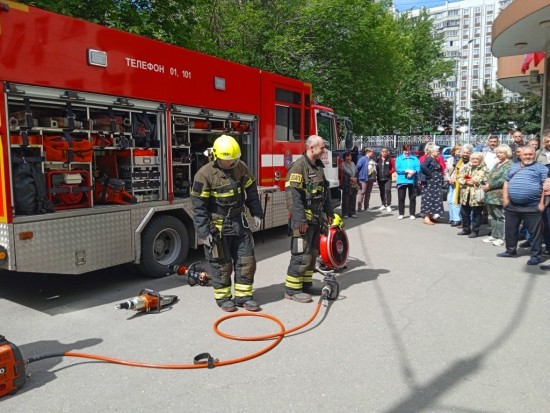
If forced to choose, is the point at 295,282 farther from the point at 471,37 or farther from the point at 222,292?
the point at 471,37

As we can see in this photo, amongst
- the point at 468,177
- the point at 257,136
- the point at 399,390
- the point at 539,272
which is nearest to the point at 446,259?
the point at 539,272

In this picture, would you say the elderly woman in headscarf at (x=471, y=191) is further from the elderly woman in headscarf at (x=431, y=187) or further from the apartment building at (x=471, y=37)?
the apartment building at (x=471, y=37)

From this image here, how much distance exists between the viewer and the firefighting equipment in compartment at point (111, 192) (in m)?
5.83

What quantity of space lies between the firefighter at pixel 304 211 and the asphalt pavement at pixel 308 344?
0.34m

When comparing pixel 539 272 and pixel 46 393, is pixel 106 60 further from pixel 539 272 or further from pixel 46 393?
pixel 539 272

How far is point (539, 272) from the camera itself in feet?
21.6

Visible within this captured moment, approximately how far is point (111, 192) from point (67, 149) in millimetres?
926

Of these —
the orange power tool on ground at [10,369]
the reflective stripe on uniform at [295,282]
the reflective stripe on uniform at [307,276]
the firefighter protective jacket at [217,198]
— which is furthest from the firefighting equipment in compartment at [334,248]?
the orange power tool on ground at [10,369]

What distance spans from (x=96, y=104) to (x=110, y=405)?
11.3ft

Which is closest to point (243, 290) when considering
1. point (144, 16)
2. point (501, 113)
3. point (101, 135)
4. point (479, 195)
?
point (101, 135)

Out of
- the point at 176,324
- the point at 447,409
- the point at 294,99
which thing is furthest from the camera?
the point at 294,99

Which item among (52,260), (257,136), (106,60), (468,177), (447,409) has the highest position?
(106,60)

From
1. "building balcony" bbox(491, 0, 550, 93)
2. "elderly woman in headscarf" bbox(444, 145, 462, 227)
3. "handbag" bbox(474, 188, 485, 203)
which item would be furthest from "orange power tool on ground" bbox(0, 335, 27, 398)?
"building balcony" bbox(491, 0, 550, 93)

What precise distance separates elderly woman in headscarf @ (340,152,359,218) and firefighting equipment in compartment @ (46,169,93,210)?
725 cm
